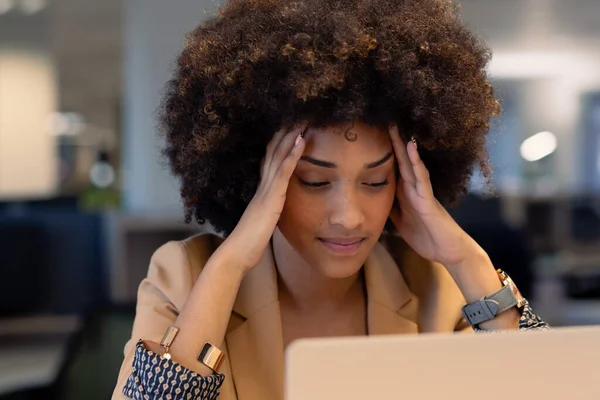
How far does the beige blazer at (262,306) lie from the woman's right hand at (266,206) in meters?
0.14

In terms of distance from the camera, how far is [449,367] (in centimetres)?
65

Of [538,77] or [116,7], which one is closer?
[538,77]

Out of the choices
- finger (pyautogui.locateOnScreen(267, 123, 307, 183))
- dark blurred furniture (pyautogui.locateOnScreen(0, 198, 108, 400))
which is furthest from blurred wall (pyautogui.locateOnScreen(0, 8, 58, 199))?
finger (pyautogui.locateOnScreen(267, 123, 307, 183))

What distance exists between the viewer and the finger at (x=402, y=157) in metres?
1.21

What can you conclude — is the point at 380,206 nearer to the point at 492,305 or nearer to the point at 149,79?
the point at 492,305

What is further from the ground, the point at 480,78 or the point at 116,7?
the point at 116,7

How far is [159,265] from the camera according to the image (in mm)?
1349

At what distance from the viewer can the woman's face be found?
3.84 ft

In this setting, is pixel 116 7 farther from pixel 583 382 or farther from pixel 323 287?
pixel 583 382

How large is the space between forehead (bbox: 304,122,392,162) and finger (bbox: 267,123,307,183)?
17mm

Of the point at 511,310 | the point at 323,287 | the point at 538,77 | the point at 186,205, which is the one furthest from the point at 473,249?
the point at 538,77

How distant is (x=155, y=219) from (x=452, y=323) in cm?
209

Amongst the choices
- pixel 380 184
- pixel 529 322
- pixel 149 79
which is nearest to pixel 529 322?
pixel 529 322

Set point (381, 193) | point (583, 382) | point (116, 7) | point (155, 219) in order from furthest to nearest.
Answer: point (116, 7) < point (155, 219) < point (381, 193) < point (583, 382)
